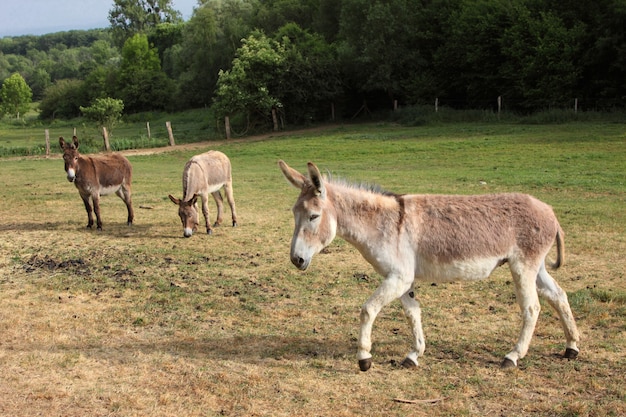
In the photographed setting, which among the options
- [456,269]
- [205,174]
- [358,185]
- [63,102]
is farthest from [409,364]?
[63,102]

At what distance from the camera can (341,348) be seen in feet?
22.6

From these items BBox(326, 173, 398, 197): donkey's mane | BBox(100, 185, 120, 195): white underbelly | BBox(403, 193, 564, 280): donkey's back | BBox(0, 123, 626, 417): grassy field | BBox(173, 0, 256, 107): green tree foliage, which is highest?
BBox(173, 0, 256, 107): green tree foliage

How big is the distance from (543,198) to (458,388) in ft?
38.6

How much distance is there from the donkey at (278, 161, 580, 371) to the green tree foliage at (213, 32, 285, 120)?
131 feet

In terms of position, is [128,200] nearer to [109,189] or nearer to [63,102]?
[109,189]

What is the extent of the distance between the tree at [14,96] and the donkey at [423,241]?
3150 inches

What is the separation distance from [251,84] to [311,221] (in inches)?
1630

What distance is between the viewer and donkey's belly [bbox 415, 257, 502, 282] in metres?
6.24

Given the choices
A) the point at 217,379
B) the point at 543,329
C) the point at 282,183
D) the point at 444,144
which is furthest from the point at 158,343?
the point at 444,144

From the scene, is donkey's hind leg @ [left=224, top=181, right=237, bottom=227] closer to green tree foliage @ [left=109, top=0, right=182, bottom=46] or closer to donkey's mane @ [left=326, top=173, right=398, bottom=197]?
donkey's mane @ [left=326, top=173, right=398, bottom=197]

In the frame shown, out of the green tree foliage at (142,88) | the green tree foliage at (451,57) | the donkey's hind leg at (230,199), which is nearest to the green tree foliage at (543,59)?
the green tree foliage at (451,57)

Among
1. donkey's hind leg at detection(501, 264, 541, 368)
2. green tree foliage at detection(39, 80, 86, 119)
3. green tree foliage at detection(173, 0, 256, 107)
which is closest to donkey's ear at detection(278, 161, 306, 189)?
donkey's hind leg at detection(501, 264, 541, 368)

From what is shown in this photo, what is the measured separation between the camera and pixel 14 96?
76438 millimetres

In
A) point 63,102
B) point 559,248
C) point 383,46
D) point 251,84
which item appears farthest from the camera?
point 63,102
